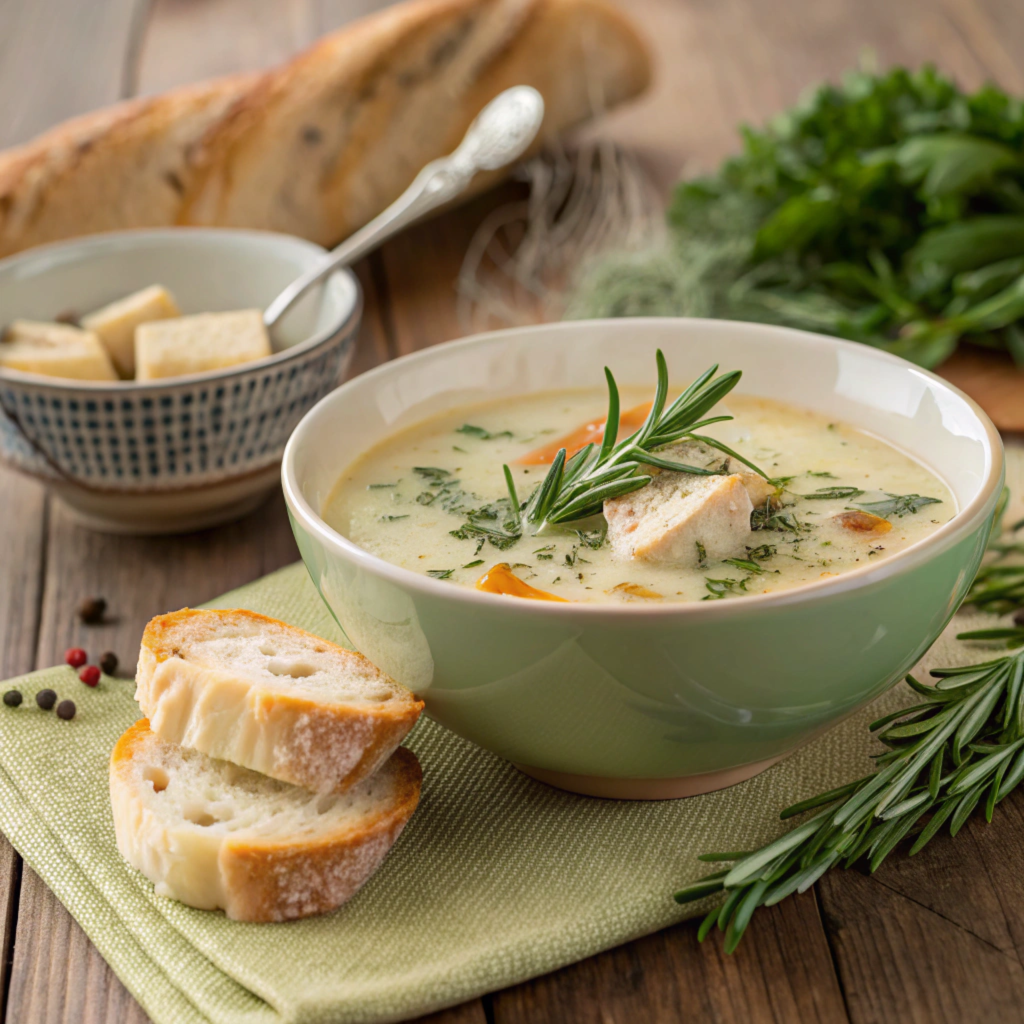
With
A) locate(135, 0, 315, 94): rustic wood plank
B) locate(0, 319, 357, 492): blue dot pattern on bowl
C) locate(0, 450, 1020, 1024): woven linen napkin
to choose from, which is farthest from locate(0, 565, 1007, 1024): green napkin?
locate(135, 0, 315, 94): rustic wood plank

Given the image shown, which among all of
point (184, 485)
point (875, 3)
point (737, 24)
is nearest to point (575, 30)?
point (737, 24)

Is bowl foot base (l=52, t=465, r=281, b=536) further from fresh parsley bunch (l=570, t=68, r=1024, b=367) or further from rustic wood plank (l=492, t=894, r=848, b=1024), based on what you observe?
rustic wood plank (l=492, t=894, r=848, b=1024)

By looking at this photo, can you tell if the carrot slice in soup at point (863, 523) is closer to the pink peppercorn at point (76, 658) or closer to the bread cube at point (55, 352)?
the pink peppercorn at point (76, 658)

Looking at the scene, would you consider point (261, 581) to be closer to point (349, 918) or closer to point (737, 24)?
point (349, 918)

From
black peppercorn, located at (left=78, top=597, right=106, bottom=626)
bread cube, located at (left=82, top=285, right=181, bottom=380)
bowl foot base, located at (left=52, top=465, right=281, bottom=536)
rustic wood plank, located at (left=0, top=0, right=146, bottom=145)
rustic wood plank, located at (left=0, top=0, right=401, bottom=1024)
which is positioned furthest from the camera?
rustic wood plank, located at (left=0, top=0, right=146, bottom=145)

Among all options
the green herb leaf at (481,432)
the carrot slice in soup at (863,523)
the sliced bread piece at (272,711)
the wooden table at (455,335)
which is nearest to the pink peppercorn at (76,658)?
the wooden table at (455,335)
